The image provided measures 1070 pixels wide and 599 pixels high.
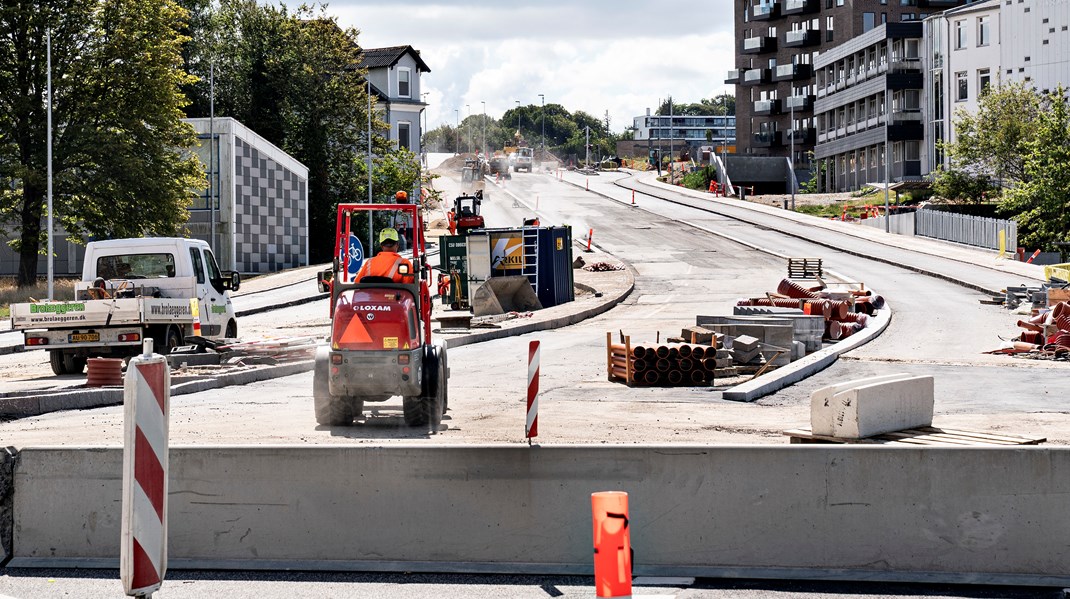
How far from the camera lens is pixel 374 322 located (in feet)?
38.9

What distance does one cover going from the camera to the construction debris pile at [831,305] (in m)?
25.1

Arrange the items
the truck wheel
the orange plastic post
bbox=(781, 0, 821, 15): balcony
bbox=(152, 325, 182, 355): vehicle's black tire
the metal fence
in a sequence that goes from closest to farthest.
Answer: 1. the orange plastic post
2. the truck wheel
3. bbox=(152, 325, 182, 355): vehicle's black tire
4. the metal fence
5. bbox=(781, 0, 821, 15): balcony

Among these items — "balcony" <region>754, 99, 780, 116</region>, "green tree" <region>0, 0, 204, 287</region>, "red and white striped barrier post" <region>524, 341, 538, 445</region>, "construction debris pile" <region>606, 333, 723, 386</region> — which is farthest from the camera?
"balcony" <region>754, 99, 780, 116</region>

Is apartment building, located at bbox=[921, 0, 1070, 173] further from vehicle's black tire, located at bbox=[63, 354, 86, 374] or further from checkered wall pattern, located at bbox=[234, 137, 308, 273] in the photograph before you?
vehicle's black tire, located at bbox=[63, 354, 86, 374]

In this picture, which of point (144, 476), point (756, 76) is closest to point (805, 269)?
point (144, 476)

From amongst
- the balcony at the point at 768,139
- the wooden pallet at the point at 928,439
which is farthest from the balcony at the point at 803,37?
the wooden pallet at the point at 928,439

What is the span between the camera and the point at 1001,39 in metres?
72.1

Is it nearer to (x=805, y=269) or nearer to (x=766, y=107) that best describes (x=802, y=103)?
(x=766, y=107)

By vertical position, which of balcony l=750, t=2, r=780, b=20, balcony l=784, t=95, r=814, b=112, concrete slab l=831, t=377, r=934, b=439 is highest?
balcony l=750, t=2, r=780, b=20

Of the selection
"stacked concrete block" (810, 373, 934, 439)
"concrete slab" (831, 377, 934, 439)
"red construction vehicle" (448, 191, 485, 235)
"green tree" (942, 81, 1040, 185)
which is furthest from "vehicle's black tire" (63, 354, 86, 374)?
"green tree" (942, 81, 1040, 185)

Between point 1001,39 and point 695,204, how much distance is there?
2183 cm

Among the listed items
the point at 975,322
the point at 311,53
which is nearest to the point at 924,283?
the point at 975,322

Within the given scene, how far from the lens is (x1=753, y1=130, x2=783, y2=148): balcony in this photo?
120 m

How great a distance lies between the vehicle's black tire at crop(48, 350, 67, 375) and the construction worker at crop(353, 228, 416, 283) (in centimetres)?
947
